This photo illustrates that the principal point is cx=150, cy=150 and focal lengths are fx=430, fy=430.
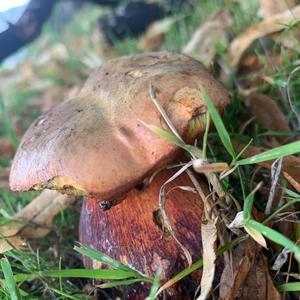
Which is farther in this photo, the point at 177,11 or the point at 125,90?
the point at 177,11

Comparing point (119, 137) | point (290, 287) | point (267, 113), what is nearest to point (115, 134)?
point (119, 137)

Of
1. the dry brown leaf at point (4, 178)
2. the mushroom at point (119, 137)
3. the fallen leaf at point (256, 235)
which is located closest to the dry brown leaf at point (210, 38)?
the mushroom at point (119, 137)

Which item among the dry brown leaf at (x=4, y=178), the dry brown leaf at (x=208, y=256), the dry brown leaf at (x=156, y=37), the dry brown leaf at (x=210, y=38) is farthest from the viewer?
the dry brown leaf at (x=156, y=37)

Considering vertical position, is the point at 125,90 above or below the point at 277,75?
above

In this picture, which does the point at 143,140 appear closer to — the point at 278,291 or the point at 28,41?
the point at 278,291

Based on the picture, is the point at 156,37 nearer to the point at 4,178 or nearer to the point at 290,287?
the point at 4,178

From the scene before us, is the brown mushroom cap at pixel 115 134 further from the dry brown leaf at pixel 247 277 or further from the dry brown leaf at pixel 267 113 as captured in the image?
the dry brown leaf at pixel 267 113

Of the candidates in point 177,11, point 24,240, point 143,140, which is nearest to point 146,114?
point 143,140
